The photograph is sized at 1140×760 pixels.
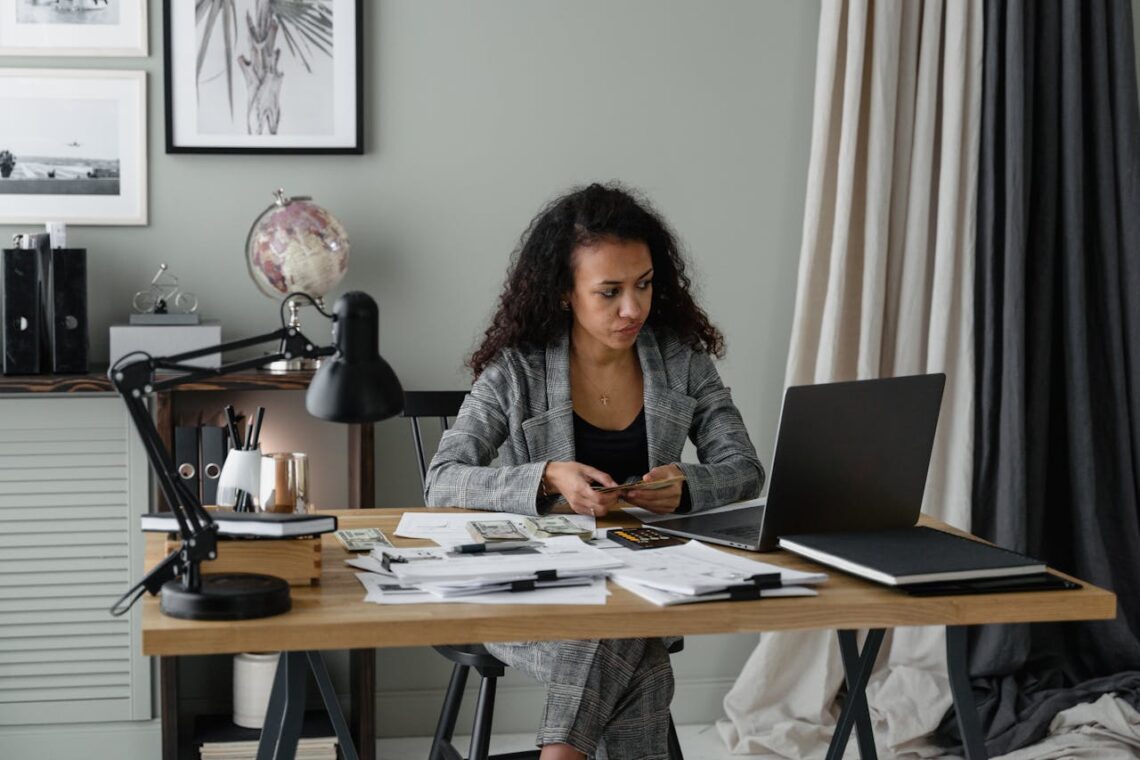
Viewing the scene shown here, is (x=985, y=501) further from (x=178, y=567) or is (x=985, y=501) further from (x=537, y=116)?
(x=178, y=567)

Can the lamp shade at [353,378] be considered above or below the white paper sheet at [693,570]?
above

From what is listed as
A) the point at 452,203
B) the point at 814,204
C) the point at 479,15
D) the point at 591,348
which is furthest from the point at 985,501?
the point at 479,15

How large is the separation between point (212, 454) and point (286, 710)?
1.28m

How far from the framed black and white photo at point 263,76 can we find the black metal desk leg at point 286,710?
155cm

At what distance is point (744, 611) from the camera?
1.53 meters

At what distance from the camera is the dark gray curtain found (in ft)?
10.2

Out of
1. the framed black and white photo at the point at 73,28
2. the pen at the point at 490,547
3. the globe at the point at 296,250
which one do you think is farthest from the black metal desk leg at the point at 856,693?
the framed black and white photo at the point at 73,28

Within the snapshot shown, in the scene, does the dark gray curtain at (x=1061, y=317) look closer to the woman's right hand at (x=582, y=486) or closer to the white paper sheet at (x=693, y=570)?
the woman's right hand at (x=582, y=486)

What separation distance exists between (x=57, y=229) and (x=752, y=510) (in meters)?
1.73

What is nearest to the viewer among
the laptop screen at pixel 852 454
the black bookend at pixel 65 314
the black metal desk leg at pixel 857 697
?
the laptop screen at pixel 852 454

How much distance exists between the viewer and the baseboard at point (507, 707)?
3213 millimetres

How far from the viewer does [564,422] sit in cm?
234

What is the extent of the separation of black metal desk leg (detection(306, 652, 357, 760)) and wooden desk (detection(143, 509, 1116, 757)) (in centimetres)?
26

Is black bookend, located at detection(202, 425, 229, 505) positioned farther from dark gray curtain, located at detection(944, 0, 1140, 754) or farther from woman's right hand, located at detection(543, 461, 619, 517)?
dark gray curtain, located at detection(944, 0, 1140, 754)
